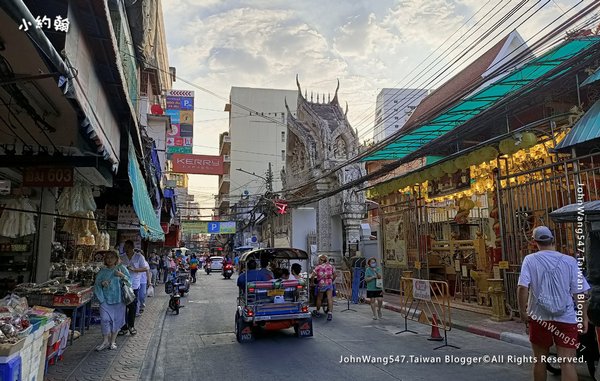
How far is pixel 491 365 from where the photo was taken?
6.67 m

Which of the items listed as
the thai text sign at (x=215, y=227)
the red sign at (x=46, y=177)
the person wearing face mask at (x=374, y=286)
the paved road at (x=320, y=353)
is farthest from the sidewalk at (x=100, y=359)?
the thai text sign at (x=215, y=227)

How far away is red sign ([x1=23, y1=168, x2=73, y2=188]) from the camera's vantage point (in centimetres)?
732

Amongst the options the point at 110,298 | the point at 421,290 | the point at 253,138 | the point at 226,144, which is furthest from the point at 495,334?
the point at 226,144

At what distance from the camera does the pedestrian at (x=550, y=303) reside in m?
4.48

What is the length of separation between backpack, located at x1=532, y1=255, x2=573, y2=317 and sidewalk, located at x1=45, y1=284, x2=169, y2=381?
543 cm

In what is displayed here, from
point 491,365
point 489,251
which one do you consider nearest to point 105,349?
point 491,365

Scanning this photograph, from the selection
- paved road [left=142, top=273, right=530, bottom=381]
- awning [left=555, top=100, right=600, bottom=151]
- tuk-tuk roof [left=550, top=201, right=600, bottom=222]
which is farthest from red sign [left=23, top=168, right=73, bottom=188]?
awning [left=555, top=100, right=600, bottom=151]

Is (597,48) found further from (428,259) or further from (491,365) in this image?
(428,259)

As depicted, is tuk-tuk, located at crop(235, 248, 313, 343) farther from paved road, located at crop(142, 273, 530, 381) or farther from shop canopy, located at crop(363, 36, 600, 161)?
shop canopy, located at crop(363, 36, 600, 161)

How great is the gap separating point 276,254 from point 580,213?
7268 mm

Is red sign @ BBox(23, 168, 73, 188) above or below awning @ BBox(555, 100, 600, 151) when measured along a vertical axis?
below

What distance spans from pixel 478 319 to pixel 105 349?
876 cm

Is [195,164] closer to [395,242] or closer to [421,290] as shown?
[395,242]

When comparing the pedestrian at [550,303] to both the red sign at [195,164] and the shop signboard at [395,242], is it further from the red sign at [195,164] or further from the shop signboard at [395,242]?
the red sign at [195,164]
